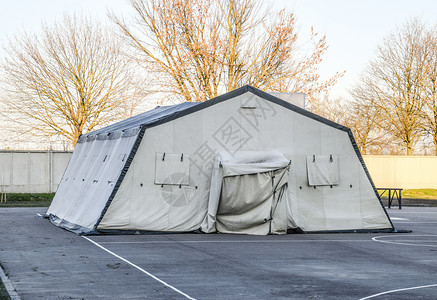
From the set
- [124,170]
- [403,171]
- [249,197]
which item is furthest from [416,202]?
[124,170]

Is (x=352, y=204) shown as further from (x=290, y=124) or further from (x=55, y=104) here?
(x=55, y=104)

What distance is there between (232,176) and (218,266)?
540 centimetres

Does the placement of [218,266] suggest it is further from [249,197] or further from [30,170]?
[30,170]

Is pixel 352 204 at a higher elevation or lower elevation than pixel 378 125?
lower

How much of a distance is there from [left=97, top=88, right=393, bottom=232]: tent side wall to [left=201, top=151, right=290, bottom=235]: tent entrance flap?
1.59 feet

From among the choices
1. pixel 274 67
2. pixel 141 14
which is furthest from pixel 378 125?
pixel 141 14

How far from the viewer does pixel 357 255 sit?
1227 cm

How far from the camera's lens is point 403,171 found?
124 feet

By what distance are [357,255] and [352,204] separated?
4.90 metres

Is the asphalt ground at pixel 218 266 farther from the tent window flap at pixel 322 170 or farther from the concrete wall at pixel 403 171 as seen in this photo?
the concrete wall at pixel 403 171

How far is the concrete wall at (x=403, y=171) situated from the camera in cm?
3728

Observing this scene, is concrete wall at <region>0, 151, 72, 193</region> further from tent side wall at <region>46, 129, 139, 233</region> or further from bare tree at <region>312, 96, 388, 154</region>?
bare tree at <region>312, 96, 388, 154</region>

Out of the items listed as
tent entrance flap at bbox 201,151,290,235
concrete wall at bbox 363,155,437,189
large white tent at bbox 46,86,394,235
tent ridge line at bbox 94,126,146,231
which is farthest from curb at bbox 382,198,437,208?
tent ridge line at bbox 94,126,146,231

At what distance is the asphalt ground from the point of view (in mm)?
8461
